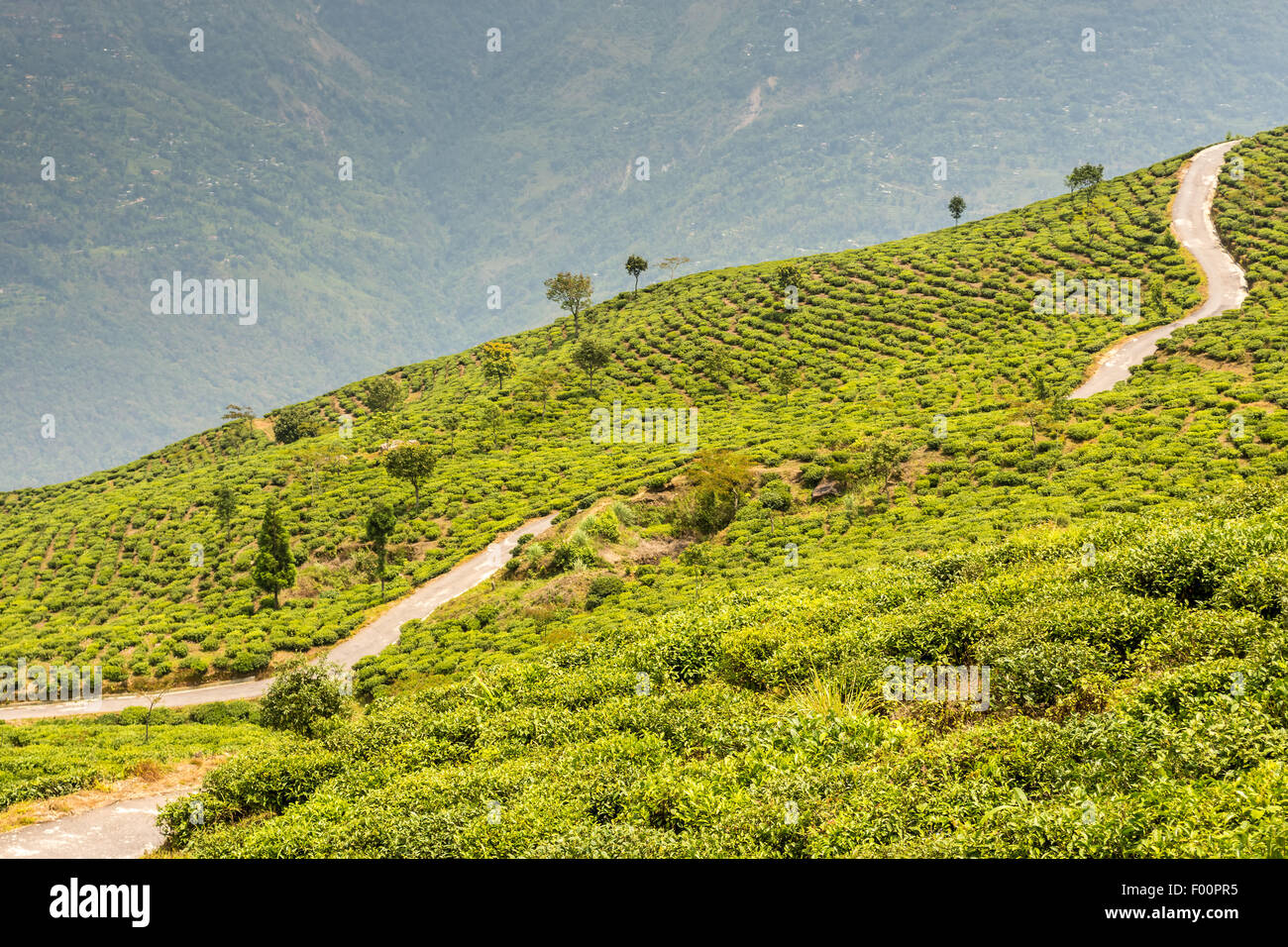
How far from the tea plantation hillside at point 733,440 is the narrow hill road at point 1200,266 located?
1719mm

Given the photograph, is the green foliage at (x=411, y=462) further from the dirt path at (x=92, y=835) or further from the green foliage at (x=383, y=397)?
the dirt path at (x=92, y=835)

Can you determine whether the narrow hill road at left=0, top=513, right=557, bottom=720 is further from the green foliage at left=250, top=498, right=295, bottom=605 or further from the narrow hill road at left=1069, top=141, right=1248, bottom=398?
the narrow hill road at left=1069, top=141, right=1248, bottom=398

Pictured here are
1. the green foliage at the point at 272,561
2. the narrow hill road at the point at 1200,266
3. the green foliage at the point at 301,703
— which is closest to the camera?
the green foliage at the point at 301,703

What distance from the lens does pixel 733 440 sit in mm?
58969

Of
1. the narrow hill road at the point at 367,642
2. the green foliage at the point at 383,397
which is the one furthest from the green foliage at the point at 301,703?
the green foliage at the point at 383,397

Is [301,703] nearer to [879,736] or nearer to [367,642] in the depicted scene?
[367,642]

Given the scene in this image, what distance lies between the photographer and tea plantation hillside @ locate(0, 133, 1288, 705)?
1571 inches

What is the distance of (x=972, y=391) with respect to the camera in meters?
59.8

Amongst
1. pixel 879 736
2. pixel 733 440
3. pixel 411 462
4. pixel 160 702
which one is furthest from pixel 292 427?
pixel 879 736

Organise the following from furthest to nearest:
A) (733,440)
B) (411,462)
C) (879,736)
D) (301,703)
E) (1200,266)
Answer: (1200,266), (411,462), (733,440), (301,703), (879,736)

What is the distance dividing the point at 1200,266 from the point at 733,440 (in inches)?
2029

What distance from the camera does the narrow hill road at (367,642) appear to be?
127 feet

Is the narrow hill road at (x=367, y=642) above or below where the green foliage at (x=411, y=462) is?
below
